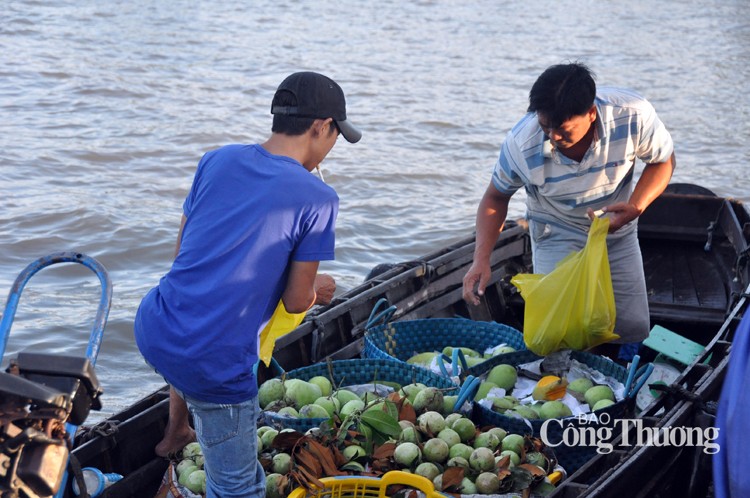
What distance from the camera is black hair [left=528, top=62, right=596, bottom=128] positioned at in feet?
11.5

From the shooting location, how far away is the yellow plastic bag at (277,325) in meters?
2.73

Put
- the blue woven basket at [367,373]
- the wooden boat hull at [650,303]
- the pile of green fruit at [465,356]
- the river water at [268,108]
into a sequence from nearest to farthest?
the wooden boat hull at [650,303], the blue woven basket at [367,373], the pile of green fruit at [465,356], the river water at [268,108]

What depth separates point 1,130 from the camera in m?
11.2

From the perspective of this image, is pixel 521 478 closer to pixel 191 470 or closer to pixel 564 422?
pixel 564 422

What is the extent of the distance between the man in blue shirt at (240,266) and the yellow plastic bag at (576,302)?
1515mm

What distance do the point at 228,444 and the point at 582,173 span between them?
6.61 ft

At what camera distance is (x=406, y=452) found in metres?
3.10

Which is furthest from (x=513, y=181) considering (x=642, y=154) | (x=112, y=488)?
(x=112, y=488)

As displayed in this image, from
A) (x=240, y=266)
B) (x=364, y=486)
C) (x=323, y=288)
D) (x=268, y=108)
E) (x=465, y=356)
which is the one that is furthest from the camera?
(x=268, y=108)

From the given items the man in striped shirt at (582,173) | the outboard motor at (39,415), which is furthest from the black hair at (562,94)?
the outboard motor at (39,415)

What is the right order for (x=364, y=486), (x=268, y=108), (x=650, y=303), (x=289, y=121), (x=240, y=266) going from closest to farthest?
(x=240, y=266) < (x=289, y=121) < (x=364, y=486) < (x=650, y=303) < (x=268, y=108)

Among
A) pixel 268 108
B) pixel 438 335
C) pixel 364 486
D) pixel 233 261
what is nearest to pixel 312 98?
pixel 233 261

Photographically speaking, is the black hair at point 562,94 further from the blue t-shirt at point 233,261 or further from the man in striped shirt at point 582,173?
the blue t-shirt at point 233,261

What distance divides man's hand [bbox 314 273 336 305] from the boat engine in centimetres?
81
